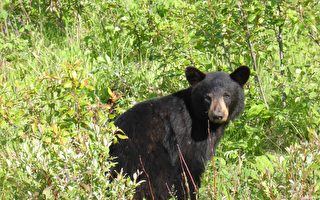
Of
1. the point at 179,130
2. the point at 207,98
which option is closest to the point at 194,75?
the point at 207,98

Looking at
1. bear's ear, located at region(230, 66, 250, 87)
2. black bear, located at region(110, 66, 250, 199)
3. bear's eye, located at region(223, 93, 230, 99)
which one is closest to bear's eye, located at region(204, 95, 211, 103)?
black bear, located at region(110, 66, 250, 199)

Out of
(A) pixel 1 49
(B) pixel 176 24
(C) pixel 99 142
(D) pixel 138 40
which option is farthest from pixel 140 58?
(C) pixel 99 142

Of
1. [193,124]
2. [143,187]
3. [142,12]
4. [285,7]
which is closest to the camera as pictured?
[143,187]

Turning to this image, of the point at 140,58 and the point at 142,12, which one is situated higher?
the point at 142,12

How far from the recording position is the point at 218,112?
6.02m

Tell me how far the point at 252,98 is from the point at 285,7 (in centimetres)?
98

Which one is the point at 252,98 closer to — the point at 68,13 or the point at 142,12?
the point at 142,12

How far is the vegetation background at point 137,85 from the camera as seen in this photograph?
412 cm

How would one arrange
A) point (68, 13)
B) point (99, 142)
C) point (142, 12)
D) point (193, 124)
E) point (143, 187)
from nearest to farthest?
point (99, 142) → point (143, 187) → point (193, 124) → point (142, 12) → point (68, 13)

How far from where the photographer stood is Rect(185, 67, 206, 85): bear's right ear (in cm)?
627

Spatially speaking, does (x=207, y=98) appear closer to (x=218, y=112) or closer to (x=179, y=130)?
(x=218, y=112)

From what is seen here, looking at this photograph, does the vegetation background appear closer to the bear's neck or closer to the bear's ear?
the bear's neck

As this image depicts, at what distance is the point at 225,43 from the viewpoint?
7.45 m

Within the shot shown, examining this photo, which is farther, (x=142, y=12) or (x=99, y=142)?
(x=142, y=12)
